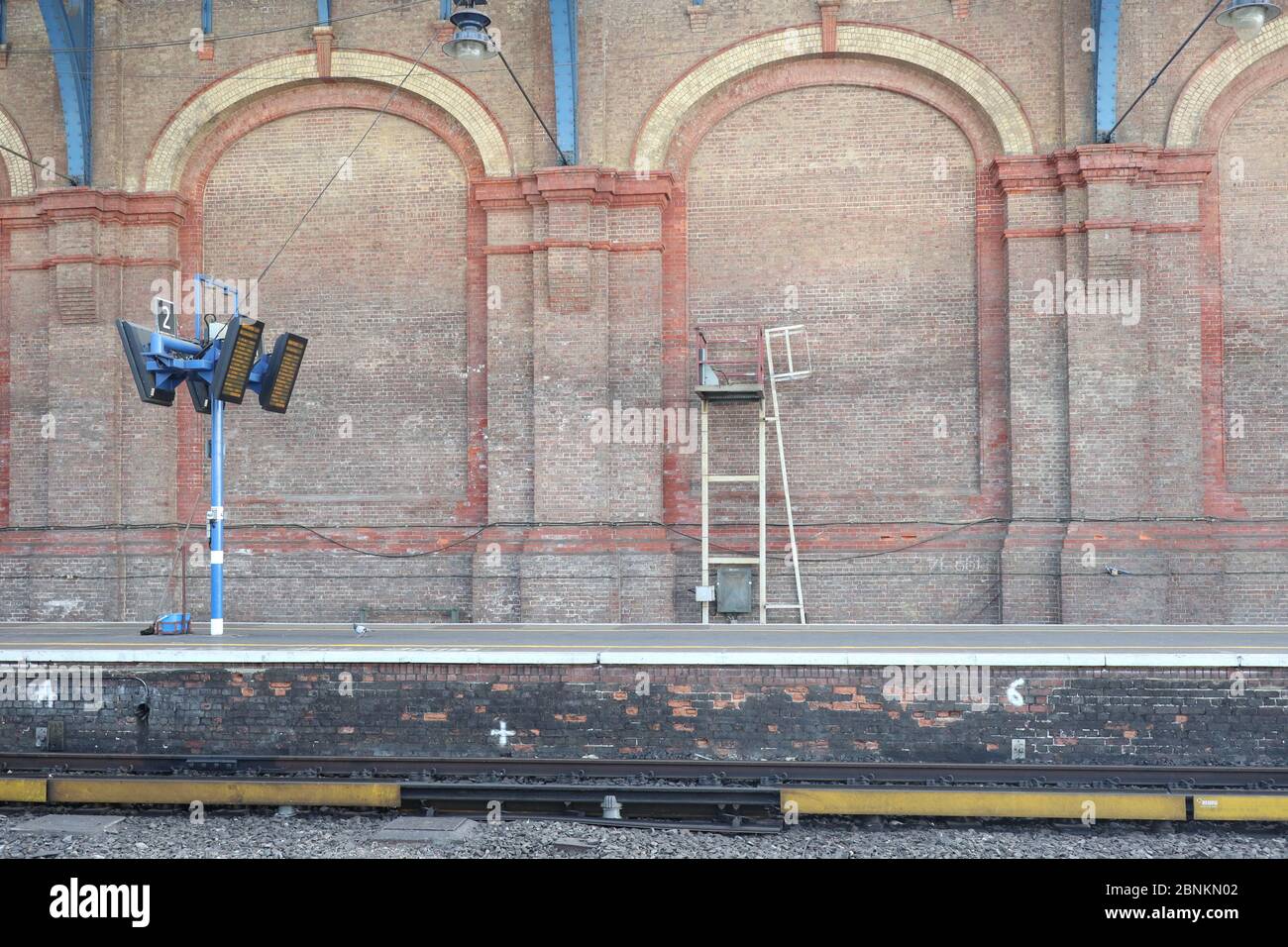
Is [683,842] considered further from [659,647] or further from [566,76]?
[566,76]

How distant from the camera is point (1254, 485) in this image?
50.2 ft

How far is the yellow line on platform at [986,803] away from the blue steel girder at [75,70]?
13443mm

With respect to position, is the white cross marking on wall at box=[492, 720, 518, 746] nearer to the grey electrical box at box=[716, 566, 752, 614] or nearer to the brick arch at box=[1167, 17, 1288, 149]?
the grey electrical box at box=[716, 566, 752, 614]

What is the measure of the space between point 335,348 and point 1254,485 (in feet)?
40.3

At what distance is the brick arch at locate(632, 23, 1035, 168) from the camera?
1568 centimetres

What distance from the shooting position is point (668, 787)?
9.34 metres

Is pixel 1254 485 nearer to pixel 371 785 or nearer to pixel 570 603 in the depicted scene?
pixel 570 603

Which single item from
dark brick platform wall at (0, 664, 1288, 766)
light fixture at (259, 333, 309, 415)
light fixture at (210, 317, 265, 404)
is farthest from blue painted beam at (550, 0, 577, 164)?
dark brick platform wall at (0, 664, 1288, 766)

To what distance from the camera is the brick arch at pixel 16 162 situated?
55.6 ft

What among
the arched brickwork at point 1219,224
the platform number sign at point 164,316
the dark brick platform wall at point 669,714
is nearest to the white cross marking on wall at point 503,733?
the dark brick platform wall at point 669,714

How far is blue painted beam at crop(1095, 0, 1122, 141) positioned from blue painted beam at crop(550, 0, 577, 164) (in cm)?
662

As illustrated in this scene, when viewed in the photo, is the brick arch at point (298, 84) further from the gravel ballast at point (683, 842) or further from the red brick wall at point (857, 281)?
the gravel ballast at point (683, 842)

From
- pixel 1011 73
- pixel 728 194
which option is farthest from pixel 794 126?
pixel 1011 73

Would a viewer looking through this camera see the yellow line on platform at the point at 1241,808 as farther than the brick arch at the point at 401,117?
No
